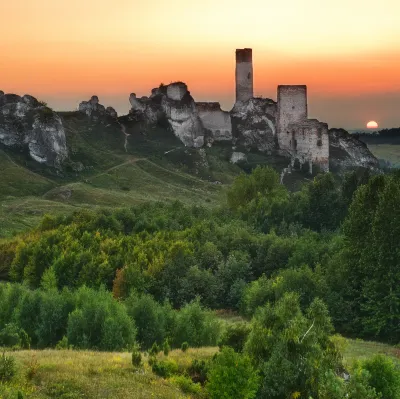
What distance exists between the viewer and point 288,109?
157m

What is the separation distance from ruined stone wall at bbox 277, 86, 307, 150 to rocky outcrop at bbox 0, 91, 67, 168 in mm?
49657

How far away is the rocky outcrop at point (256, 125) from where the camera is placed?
525 feet

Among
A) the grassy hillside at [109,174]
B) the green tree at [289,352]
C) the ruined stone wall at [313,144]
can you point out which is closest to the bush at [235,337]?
the green tree at [289,352]

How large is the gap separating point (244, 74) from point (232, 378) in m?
147

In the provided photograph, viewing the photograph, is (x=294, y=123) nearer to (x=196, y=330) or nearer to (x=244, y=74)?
(x=244, y=74)

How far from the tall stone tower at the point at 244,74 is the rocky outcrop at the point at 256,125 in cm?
280

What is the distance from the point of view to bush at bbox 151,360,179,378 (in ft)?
83.2

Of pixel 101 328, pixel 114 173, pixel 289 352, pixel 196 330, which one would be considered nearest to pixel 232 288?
pixel 196 330

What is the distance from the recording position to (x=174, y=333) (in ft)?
130

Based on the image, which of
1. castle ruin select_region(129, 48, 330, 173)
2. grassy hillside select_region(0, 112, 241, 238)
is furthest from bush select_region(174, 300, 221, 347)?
castle ruin select_region(129, 48, 330, 173)

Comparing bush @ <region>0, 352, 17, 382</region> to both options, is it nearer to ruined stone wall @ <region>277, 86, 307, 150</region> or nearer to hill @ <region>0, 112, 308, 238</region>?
hill @ <region>0, 112, 308, 238</region>

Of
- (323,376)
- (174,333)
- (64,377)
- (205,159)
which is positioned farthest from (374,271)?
(205,159)

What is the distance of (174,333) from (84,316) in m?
5.09

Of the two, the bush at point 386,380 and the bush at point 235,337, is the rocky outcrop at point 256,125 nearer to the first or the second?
the bush at point 235,337
